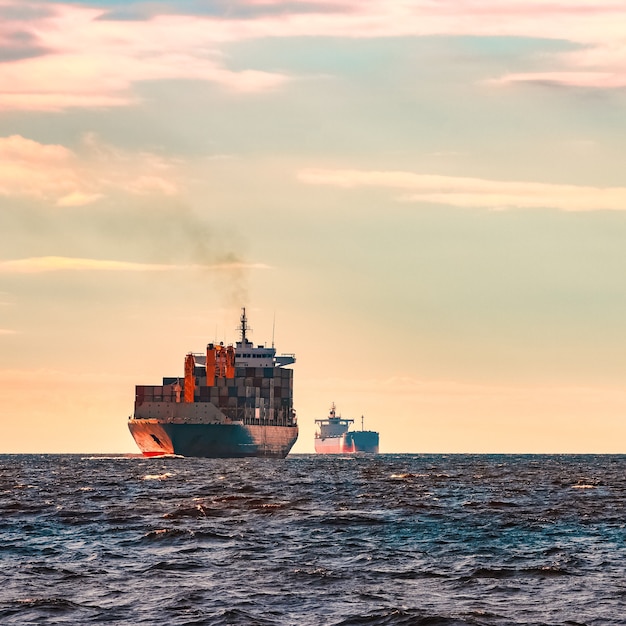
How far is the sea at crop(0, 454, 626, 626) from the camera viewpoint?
91.3 ft

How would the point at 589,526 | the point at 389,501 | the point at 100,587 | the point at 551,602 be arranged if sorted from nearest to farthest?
the point at 551,602 < the point at 100,587 < the point at 589,526 < the point at 389,501

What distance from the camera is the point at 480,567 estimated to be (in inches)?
1390

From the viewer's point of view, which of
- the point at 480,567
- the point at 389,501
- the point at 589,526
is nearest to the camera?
the point at 480,567

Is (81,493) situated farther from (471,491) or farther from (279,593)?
(279,593)

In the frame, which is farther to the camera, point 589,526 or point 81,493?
point 81,493

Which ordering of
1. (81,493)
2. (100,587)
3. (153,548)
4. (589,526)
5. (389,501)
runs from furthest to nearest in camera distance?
(81,493) → (389,501) → (589,526) → (153,548) → (100,587)

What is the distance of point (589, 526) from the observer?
49.3 m

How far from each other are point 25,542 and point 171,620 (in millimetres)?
17529

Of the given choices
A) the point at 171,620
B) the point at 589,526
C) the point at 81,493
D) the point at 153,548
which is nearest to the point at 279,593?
the point at 171,620

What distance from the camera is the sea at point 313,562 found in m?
27.8

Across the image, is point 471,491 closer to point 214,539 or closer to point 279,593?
point 214,539

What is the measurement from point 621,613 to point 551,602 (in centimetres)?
208

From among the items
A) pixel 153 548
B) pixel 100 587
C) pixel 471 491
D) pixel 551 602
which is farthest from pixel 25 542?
pixel 471 491

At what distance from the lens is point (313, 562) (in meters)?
36.5
